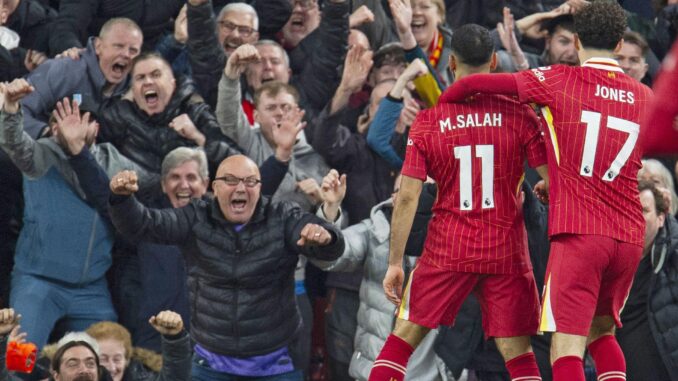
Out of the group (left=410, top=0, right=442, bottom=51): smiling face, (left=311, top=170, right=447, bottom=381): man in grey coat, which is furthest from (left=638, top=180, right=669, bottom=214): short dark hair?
(left=410, top=0, right=442, bottom=51): smiling face

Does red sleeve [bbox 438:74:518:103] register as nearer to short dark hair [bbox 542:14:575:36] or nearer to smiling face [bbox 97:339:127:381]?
smiling face [bbox 97:339:127:381]

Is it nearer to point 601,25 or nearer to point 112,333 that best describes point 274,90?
point 112,333

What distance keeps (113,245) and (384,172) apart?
6.78 ft

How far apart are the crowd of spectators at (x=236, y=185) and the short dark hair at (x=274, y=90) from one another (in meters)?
0.01

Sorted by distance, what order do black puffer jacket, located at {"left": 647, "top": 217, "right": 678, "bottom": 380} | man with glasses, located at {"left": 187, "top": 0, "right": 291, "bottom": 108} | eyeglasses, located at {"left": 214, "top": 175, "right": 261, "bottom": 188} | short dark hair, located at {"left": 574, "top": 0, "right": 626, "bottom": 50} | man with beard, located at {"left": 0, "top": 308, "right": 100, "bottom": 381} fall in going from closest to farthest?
1. short dark hair, located at {"left": 574, "top": 0, "right": 626, "bottom": 50}
2. man with beard, located at {"left": 0, "top": 308, "right": 100, "bottom": 381}
3. black puffer jacket, located at {"left": 647, "top": 217, "right": 678, "bottom": 380}
4. eyeglasses, located at {"left": 214, "top": 175, "right": 261, "bottom": 188}
5. man with glasses, located at {"left": 187, "top": 0, "right": 291, "bottom": 108}

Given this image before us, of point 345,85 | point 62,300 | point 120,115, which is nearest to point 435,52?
point 345,85

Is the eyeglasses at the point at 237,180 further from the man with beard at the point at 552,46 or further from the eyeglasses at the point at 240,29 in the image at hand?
the man with beard at the point at 552,46

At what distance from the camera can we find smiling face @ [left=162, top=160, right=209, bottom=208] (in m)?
10.1

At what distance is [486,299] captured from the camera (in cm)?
787

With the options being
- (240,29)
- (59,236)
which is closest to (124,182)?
(59,236)

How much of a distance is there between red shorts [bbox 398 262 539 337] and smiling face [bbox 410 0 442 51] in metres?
4.05

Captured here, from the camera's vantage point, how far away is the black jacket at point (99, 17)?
11.4 metres

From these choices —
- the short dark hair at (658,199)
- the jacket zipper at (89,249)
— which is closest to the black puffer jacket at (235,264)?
the jacket zipper at (89,249)

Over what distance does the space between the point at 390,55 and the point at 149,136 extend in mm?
2108
